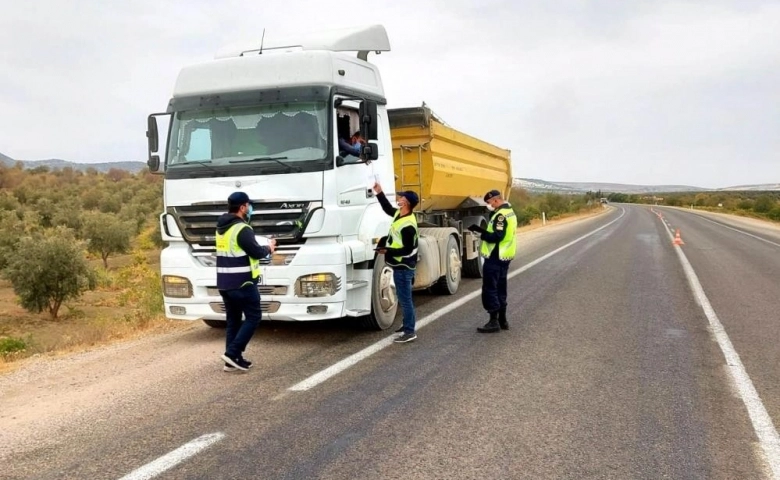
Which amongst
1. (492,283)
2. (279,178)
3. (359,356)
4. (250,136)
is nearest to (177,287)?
(279,178)

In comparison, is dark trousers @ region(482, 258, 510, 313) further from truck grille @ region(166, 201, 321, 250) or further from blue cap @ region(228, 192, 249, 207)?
blue cap @ region(228, 192, 249, 207)

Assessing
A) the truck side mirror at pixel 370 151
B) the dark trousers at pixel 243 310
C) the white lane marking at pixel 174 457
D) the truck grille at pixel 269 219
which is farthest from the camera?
the truck side mirror at pixel 370 151

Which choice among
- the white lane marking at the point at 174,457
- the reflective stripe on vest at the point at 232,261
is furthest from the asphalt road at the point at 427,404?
the reflective stripe on vest at the point at 232,261

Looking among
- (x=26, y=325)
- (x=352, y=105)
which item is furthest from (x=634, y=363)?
(x=26, y=325)

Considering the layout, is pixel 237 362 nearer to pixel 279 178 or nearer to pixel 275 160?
pixel 279 178

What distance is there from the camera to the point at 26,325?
26.2 meters

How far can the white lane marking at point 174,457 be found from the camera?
11.7 ft

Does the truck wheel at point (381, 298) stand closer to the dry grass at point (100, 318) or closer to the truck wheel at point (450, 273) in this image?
the truck wheel at point (450, 273)

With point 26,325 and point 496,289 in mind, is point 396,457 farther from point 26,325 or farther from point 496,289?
point 26,325

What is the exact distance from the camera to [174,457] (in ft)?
12.5

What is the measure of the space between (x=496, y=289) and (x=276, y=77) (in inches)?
140

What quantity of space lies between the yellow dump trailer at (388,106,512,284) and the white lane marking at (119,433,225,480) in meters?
4.80

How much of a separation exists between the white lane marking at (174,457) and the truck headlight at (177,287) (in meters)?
2.76

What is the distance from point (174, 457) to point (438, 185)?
22.1 feet
